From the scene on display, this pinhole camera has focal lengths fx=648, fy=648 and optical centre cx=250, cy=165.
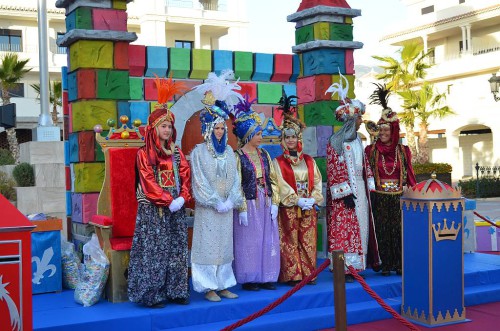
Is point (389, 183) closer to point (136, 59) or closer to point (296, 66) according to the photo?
point (296, 66)

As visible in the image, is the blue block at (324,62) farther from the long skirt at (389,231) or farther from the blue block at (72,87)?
the blue block at (72,87)

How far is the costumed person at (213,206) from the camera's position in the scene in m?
5.86

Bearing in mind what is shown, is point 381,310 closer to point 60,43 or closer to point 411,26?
point 60,43

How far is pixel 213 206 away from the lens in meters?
5.84

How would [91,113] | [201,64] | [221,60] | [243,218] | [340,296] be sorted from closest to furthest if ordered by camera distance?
[340,296], [243,218], [91,113], [201,64], [221,60]

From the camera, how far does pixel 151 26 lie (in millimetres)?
30297

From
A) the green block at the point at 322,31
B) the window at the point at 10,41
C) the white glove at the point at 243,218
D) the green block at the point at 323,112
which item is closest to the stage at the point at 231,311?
the white glove at the point at 243,218

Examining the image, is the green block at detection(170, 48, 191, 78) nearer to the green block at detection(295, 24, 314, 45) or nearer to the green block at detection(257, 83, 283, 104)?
the green block at detection(257, 83, 283, 104)

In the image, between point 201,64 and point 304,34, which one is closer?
point 201,64

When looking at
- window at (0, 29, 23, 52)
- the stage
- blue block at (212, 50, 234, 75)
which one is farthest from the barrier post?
window at (0, 29, 23, 52)

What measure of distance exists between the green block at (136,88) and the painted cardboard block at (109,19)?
2.03ft

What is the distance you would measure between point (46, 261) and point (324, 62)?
402 cm

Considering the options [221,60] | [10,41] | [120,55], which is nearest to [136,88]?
[120,55]

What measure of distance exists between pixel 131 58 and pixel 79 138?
1.09m
